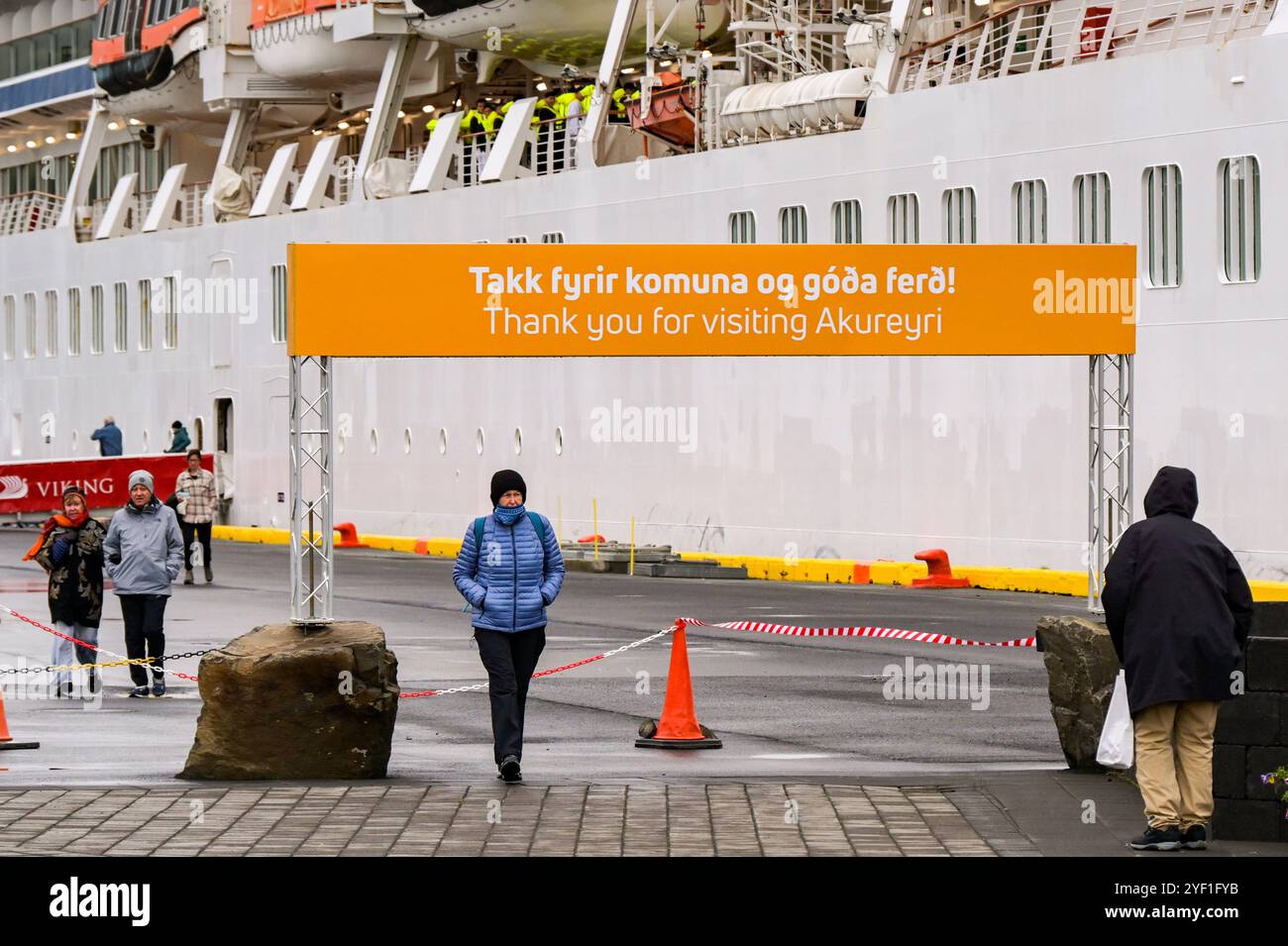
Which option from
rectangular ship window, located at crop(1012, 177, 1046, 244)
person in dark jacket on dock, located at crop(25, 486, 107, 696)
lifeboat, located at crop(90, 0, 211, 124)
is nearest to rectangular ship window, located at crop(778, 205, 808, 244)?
rectangular ship window, located at crop(1012, 177, 1046, 244)

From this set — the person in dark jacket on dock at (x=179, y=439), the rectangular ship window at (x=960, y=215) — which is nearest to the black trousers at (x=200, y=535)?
the rectangular ship window at (x=960, y=215)

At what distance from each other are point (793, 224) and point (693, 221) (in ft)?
7.41

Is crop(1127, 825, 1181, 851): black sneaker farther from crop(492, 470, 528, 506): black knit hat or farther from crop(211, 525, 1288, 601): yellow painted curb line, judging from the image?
crop(211, 525, 1288, 601): yellow painted curb line

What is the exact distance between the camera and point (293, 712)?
42.5ft

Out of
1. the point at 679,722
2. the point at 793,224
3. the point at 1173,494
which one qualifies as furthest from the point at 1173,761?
the point at 793,224

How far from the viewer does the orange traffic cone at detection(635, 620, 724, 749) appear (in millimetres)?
14805

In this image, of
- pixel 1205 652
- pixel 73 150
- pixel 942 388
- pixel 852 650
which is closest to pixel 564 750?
pixel 1205 652

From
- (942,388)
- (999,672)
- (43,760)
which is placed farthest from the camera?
(942,388)

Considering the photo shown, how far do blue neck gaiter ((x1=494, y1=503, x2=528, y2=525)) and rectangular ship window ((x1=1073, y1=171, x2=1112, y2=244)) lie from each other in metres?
14.3

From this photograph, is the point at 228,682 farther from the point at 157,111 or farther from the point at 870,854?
the point at 157,111

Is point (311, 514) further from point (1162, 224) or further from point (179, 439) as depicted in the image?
point (179, 439)

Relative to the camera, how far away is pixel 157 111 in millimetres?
49125
